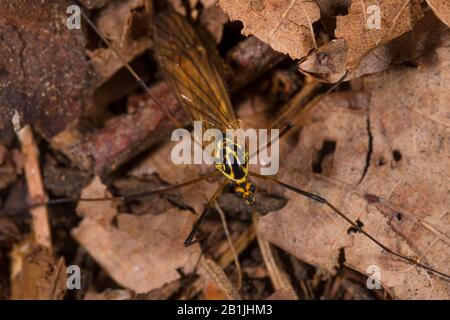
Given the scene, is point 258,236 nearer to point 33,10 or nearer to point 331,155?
point 331,155

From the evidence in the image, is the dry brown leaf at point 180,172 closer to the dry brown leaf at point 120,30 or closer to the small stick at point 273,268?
the small stick at point 273,268

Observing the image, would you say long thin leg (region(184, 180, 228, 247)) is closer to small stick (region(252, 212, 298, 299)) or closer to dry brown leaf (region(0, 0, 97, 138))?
small stick (region(252, 212, 298, 299))

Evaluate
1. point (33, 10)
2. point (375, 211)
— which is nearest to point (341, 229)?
point (375, 211)

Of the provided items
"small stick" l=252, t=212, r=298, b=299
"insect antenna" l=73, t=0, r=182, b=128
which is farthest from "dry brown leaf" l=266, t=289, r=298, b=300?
"insect antenna" l=73, t=0, r=182, b=128

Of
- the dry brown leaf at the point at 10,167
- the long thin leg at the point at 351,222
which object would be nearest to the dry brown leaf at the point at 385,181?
the long thin leg at the point at 351,222

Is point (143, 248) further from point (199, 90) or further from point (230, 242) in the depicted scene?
point (199, 90)
